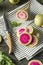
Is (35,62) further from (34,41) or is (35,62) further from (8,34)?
(8,34)

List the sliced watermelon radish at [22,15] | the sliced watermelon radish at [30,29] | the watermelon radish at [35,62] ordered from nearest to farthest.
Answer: the watermelon radish at [35,62] < the sliced watermelon radish at [30,29] < the sliced watermelon radish at [22,15]

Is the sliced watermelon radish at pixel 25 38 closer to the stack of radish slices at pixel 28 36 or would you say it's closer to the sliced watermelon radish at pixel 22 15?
the stack of radish slices at pixel 28 36

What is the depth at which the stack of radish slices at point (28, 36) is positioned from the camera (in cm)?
150

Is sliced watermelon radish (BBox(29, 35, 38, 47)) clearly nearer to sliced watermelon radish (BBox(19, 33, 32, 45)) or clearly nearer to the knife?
sliced watermelon radish (BBox(19, 33, 32, 45))

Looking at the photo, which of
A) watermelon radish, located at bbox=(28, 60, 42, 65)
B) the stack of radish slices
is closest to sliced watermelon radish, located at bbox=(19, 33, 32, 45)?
the stack of radish slices

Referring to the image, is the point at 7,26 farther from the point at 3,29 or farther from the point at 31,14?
the point at 31,14

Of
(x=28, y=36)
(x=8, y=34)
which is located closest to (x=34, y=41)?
(x=28, y=36)

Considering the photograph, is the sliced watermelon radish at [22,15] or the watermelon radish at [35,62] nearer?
the watermelon radish at [35,62]

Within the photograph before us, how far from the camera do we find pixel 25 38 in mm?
1517

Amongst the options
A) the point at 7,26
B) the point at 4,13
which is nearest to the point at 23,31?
the point at 7,26

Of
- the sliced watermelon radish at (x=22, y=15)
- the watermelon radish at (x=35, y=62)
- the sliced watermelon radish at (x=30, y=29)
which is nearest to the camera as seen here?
the watermelon radish at (x=35, y=62)

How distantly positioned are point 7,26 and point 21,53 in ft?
0.69

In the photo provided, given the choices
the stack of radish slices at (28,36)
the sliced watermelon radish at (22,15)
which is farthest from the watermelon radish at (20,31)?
the sliced watermelon radish at (22,15)

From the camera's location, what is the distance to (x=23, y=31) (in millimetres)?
1550
